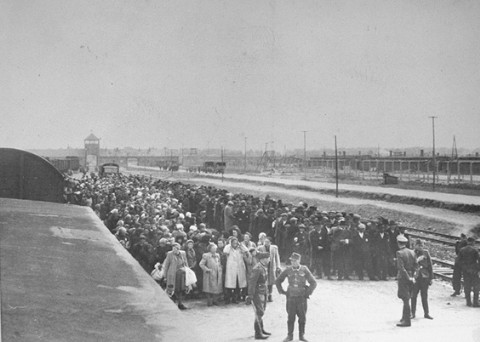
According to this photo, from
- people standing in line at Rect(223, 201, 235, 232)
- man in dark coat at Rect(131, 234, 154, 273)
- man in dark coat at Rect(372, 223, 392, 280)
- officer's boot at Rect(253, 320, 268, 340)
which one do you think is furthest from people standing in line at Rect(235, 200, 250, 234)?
officer's boot at Rect(253, 320, 268, 340)

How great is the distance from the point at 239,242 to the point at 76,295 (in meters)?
8.27

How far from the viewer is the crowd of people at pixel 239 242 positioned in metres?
10.0

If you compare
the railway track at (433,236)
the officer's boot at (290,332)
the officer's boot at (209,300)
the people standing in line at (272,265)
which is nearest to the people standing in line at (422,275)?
the people standing in line at (272,265)

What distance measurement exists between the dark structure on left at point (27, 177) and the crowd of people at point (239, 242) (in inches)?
82.7

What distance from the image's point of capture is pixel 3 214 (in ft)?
16.0

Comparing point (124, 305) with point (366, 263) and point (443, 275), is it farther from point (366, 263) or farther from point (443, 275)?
point (443, 275)

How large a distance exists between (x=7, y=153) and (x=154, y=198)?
10.1 m

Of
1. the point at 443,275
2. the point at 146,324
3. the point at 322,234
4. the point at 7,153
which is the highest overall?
the point at 7,153

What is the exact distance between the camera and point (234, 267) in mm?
10188

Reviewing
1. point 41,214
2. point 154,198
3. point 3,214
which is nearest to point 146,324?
point 3,214

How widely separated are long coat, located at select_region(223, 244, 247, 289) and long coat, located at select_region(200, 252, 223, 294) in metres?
0.16

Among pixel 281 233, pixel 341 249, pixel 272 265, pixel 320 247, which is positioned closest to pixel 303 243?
pixel 320 247

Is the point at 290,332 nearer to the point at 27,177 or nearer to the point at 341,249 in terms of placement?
the point at 341,249

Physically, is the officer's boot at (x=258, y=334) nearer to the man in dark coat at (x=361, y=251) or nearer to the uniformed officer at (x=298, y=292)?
the uniformed officer at (x=298, y=292)
